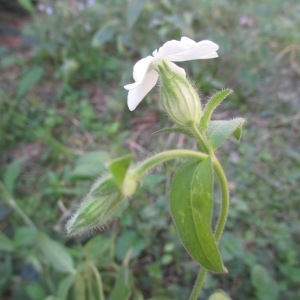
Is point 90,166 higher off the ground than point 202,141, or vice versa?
point 202,141

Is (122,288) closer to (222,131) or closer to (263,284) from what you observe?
(263,284)

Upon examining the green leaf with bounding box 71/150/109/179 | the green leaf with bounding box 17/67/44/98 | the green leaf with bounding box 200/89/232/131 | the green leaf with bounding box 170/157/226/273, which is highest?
the green leaf with bounding box 200/89/232/131

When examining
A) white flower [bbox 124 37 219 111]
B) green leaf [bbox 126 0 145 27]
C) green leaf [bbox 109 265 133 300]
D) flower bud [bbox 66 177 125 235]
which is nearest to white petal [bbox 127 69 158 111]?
white flower [bbox 124 37 219 111]

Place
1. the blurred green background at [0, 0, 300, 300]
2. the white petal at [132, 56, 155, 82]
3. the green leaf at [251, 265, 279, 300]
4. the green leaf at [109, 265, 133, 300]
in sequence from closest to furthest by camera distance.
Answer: the white petal at [132, 56, 155, 82] < the green leaf at [109, 265, 133, 300] < the green leaf at [251, 265, 279, 300] < the blurred green background at [0, 0, 300, 300]

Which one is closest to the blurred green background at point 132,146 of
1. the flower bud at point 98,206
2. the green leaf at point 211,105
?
the flower bud at point 98,206

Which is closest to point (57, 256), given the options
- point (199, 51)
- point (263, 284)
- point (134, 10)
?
point (263, 284)

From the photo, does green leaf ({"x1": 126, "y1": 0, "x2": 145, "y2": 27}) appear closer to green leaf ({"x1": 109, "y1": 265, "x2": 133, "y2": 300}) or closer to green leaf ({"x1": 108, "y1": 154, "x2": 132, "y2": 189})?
green leaf ({"x1": 109, "y1": 265, "x2": 133, "y2": 300})

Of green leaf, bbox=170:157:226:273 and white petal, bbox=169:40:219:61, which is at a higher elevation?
white petal, bbox=169:40:219:61
